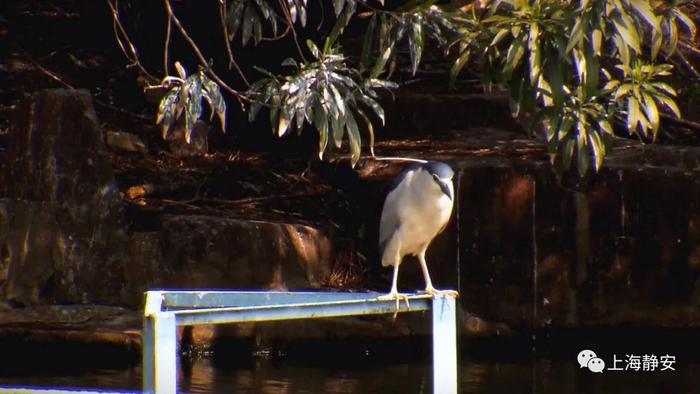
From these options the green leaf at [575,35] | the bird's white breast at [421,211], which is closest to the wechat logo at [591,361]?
the bird's white breast at [421,211]

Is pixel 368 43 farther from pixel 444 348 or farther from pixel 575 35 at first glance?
pixel 444 348

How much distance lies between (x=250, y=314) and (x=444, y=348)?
0.63 meters

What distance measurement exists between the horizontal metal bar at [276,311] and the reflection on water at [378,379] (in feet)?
14.1

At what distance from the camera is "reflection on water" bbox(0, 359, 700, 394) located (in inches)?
332

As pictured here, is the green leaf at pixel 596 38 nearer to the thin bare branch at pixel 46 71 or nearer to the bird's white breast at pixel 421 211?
the bird's white breast at pixel 421 211

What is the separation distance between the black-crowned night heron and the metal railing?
8.00ft

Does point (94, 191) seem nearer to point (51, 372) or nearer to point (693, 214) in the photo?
point (51, 372)

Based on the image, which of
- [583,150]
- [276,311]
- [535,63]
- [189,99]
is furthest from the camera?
[583,150]

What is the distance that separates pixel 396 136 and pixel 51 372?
16.1 feet

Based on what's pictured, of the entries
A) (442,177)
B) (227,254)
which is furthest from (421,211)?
(227,254)

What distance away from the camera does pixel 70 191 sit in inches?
392

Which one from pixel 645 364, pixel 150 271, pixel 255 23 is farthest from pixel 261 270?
pixel 255 23

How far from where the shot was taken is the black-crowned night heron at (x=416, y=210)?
6.97 m

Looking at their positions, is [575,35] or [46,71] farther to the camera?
[46,71]
